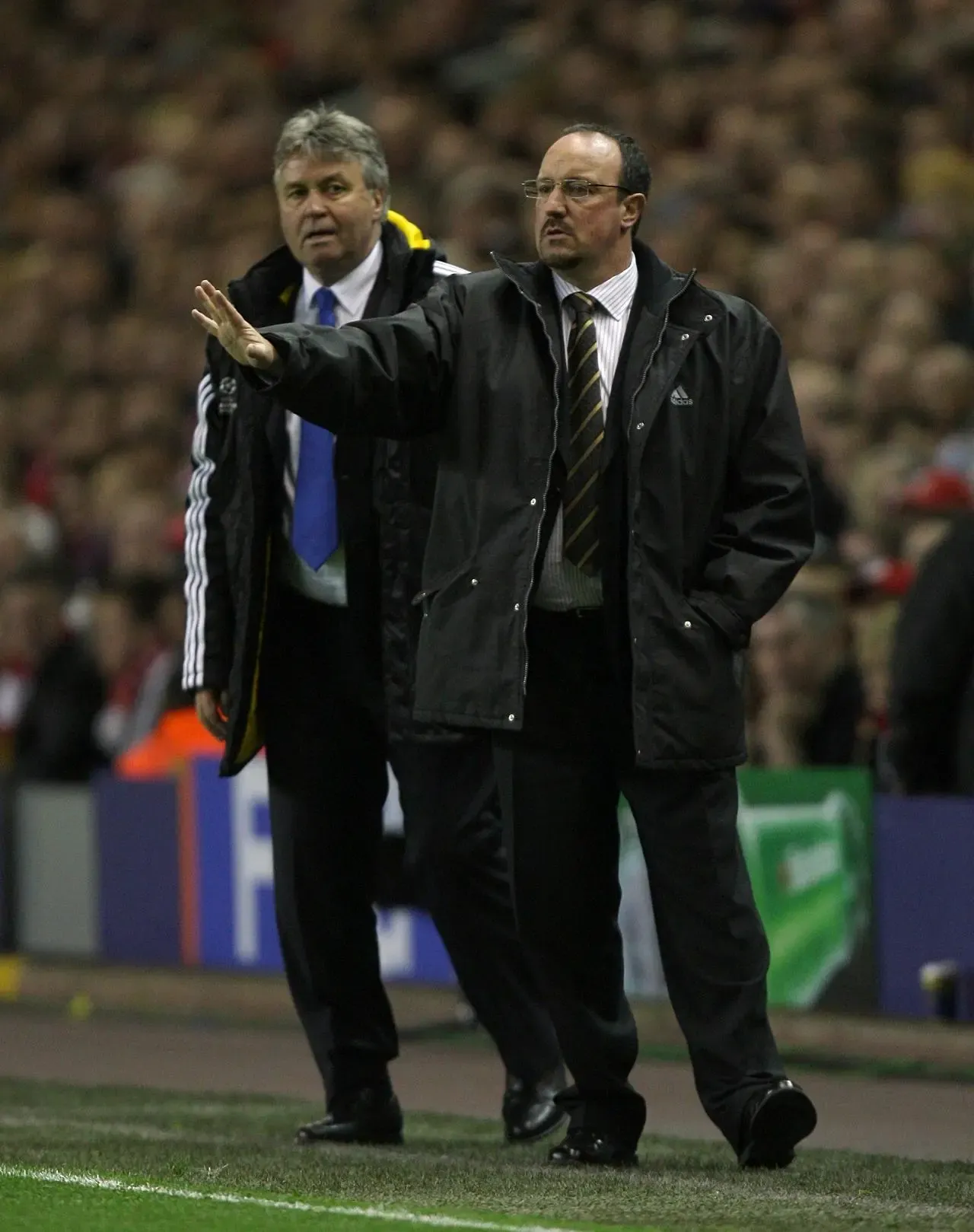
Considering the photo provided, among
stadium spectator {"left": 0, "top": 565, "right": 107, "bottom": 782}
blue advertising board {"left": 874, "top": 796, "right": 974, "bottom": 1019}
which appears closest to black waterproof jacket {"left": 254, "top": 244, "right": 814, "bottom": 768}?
blue advertising board {"left": 874, "top": 796, "right": 974, "bottom": 1019}

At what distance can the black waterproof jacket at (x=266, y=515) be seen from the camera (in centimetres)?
610

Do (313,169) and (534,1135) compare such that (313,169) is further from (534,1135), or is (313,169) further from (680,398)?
(534,1135)

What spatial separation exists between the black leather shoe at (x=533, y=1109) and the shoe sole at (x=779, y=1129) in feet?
2.73

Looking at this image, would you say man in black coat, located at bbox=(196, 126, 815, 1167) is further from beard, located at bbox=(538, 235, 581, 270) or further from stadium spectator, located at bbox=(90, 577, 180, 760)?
stadium spectator, located at bbox=(90, 577, 180, 760)

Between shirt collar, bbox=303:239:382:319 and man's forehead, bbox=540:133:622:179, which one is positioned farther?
shirt collar, bbox=303:239:382:319

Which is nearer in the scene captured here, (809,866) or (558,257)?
(558,257)

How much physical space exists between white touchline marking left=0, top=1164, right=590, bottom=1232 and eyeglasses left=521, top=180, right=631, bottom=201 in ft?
6.76

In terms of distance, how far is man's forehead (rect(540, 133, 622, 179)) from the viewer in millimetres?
5539

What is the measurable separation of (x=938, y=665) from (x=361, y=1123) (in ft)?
8.58

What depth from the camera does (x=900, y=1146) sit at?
6.73 m

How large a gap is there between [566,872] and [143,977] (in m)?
5.23

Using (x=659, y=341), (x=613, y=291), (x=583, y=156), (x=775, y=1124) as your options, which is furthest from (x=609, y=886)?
(x=583, y=156)

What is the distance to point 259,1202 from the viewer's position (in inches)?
194

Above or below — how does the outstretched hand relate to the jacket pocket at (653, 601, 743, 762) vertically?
above
